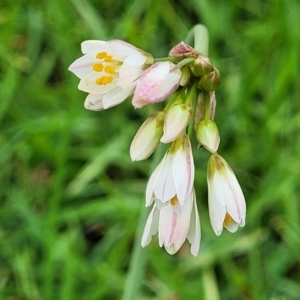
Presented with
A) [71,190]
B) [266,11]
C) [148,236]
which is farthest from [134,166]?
[148,236]

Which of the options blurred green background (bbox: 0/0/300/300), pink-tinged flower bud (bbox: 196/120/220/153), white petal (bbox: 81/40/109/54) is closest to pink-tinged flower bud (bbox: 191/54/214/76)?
pink-tinged flower bud (bbox: 196/120/220/153)

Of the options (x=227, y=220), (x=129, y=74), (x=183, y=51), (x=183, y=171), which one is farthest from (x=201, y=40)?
(x=227, y=220)

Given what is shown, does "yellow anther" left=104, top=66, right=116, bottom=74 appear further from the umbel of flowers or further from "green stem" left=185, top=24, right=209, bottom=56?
"green stem" left=185, top=24, right=209, bottom=56

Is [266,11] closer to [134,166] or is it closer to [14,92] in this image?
[134,166]

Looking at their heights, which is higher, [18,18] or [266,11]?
[18,18]

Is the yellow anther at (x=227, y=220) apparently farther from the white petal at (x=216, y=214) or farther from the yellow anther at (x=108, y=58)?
the yellow anther at (x=108, y=58)
